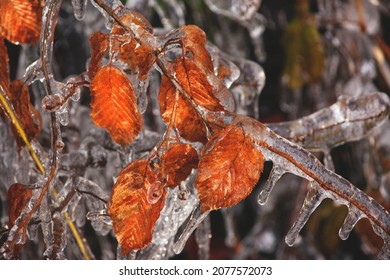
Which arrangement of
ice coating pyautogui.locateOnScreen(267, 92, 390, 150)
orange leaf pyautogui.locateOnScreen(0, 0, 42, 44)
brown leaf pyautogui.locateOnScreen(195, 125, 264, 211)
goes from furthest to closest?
ice coating pyautogui.locateOnScreen(267, 92, 390, 150) < orange leaf pyautogui.locateOnScreen(0, 0, 42, 44) < brown leaf pyautogui.locateOnScreen(195, 125, 264, 211)

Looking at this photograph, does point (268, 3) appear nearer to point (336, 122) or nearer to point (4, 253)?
point (336, 122)

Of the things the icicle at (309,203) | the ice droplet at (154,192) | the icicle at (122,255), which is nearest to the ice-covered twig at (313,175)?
the icicle at (309,203)

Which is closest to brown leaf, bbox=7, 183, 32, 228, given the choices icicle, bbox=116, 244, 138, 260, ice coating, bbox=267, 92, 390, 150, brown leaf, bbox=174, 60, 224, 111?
icicle, bbox=116, 244, 138, 260

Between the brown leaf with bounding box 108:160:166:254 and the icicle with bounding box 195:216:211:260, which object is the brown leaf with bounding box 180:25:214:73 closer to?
the brown leaf with bounding box 108:160:166:254

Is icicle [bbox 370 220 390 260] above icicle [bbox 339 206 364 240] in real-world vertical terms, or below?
below

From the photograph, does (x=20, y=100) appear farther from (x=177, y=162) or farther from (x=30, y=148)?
(x=177, y=162)

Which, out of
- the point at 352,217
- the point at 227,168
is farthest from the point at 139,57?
the point at 352,217

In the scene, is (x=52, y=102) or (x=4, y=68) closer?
(x=52, y=102)

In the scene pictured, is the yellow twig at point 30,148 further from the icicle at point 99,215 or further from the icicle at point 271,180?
the icicle at point 271,180

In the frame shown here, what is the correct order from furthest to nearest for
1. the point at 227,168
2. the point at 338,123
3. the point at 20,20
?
1. the point at 338,123
2. the point at 20,20
3. the point at 227,168
